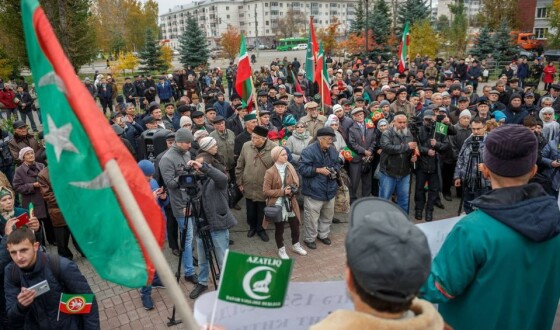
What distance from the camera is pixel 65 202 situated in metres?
1.99

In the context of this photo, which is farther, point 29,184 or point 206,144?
point 29,184

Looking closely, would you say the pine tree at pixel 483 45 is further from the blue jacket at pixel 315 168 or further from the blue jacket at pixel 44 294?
the blue jacket at pixel 44 294

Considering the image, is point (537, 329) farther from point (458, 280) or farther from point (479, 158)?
point (479, 158)

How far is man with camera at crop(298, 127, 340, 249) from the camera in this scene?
6.52 metres

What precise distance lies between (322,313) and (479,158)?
17.1 ft

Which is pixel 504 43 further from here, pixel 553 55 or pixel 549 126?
pixel 549 126

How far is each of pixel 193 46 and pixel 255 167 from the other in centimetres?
2967

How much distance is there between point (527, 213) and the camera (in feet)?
6.73

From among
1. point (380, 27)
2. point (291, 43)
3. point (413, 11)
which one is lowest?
point (380, 27)

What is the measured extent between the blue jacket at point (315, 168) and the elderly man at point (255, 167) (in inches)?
24.6

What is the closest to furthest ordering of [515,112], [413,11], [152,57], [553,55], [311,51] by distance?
1. [515,112]
2. [311,51]
3. [553,55]
4. [152,57]
5. [413,11]

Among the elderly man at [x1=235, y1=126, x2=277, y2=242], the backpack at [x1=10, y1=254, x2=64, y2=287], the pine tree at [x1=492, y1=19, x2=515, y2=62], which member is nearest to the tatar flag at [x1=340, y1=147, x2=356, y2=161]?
the elderly man at [x1=235, y1=126, x2=277, y2=242]

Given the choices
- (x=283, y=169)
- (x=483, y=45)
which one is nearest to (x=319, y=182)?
(x=283, y=169)

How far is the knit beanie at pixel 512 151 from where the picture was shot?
84.7 inches
